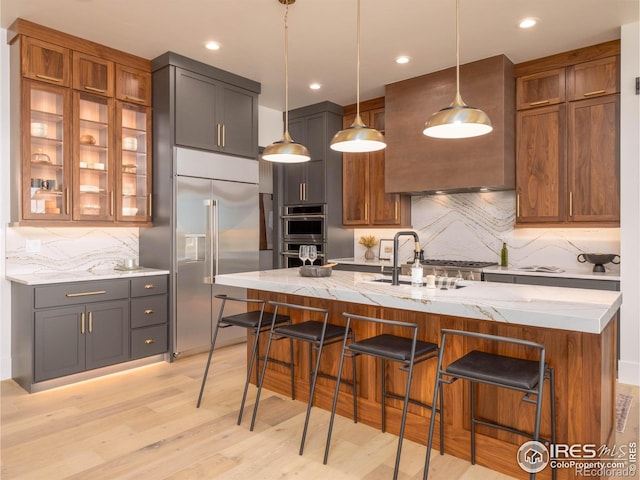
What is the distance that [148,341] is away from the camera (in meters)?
4.05

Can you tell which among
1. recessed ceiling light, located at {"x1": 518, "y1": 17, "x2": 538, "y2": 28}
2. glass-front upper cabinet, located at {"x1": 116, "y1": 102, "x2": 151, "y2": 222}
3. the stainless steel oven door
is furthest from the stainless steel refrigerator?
recessed ceiling light, located at {"x1": 518, "y1": 17, "x2": 538, "y2": 28}

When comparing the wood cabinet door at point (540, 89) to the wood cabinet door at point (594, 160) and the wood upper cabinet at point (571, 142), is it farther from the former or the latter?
the wood cabinet door at point (594, 160)

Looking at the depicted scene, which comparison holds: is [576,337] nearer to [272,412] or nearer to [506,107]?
[272,412]

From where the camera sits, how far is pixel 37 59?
142 inches

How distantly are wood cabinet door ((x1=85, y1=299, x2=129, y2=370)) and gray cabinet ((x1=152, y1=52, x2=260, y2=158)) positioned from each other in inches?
66.8

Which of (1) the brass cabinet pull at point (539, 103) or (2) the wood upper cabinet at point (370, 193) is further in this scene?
(2) the wood upper cabinet at point (370, 193)

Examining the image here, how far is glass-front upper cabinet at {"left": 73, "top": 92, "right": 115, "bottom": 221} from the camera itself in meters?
3.85

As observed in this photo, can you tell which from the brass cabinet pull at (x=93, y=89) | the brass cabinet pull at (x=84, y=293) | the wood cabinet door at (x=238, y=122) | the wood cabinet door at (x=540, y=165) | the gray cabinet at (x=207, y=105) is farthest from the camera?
the wood cabinet door at (x=238, y=122)

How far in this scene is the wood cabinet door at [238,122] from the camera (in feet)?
15.3

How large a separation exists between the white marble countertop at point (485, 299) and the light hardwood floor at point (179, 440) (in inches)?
34.9

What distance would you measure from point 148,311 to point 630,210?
4358mm

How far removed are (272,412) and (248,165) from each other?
2.86 m

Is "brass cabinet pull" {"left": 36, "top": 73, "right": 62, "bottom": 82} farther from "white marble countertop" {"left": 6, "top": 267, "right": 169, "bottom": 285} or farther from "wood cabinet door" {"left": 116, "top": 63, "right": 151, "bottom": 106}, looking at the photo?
"white marble countertop" {"left": 6, "top": 267, "right": 169, "bottom": 285}

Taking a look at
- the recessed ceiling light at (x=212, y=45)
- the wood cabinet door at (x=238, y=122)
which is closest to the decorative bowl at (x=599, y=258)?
the wood cabinet door at (x=238, y=122)
